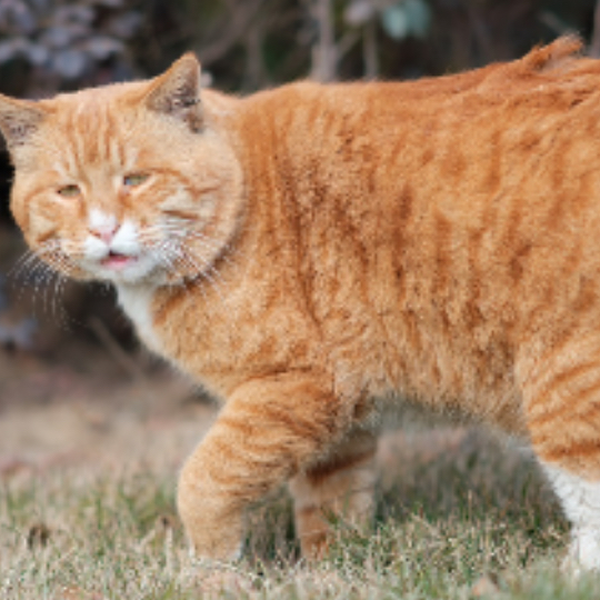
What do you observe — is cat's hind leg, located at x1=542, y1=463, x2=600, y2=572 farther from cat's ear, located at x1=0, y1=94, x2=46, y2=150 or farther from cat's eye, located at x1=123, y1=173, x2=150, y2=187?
cat's ear, located at x1=0, y1=94, x2=46, y2=150

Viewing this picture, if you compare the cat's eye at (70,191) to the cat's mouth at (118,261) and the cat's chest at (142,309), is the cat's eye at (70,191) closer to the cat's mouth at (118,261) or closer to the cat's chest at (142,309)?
the cat's mouth at (118,261)

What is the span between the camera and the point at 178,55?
6074 mm

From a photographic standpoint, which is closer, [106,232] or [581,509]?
[581,509]

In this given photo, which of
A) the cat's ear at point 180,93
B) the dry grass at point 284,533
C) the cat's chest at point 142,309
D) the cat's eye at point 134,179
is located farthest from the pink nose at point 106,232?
the dry grass at point 284,533

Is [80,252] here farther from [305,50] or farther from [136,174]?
[305,50]

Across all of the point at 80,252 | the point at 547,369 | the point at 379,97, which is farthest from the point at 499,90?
the point at 80,252

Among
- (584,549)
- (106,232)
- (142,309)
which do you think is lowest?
(584,549)

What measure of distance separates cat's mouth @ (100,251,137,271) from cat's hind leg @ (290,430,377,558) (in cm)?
97

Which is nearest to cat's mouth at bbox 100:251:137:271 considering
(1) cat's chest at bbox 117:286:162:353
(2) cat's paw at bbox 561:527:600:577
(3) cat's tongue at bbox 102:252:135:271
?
(3) cat's tongue at bbox 102:252:135:271

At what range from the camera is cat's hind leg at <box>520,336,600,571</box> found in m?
2.52

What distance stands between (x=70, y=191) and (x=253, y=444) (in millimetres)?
972

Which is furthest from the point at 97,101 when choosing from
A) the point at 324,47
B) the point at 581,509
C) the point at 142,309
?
the point at 324,47

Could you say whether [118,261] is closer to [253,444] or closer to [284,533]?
[253,444]

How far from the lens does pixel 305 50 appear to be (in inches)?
235
